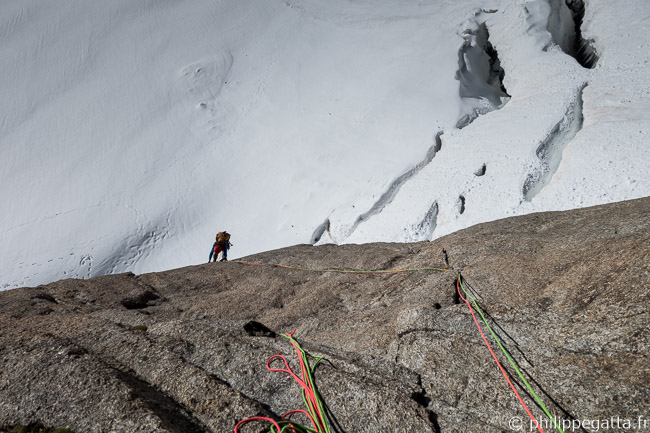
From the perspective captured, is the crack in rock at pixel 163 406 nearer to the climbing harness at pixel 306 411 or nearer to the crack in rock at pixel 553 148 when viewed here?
the climbing harness at pixel 306 411

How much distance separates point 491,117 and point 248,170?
13.7m

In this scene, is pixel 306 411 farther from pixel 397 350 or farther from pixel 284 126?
pixel 284 126

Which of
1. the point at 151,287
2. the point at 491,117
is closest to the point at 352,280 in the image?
the point at 151,287

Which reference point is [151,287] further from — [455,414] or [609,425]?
[609,425]

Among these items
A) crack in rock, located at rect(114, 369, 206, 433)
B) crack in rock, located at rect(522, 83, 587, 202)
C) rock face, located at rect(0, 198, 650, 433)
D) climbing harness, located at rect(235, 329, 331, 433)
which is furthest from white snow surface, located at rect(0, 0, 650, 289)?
crack in rock, located at rect(114, 369, 206, 433)

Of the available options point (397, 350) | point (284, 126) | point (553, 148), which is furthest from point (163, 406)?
point (284, 126)

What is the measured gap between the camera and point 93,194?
80.0 feet

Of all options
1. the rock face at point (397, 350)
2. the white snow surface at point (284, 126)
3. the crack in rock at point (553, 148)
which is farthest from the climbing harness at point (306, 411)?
the crack in rock at point (553, 148)

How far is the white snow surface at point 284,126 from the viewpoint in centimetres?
1573

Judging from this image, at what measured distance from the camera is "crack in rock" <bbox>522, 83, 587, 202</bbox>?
14398mm

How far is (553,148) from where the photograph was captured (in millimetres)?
15445

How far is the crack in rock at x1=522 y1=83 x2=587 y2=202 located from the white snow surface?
7 cm

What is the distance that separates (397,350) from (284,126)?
2285 cm

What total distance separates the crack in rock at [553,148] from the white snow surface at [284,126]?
0.07m
